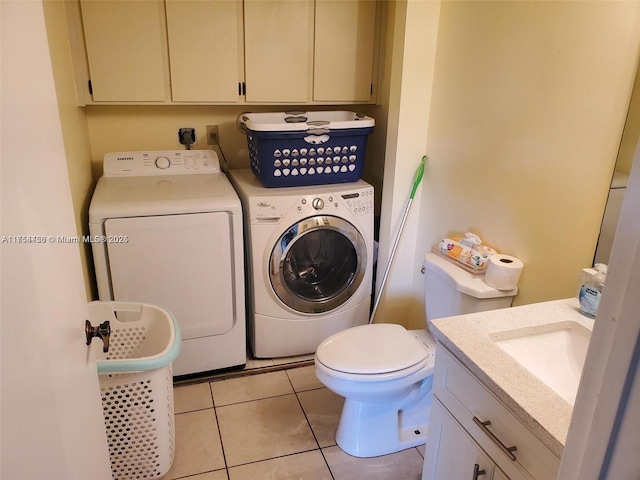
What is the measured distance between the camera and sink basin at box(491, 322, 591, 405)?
1.26m

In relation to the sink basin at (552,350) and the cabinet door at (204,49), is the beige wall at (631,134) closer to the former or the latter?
the sink basin at (552,350)

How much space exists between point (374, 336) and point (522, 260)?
63cm

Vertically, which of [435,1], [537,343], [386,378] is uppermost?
[435,1]

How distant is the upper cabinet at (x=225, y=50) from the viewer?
2170 mm

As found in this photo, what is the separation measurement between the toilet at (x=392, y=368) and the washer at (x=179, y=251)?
64cm

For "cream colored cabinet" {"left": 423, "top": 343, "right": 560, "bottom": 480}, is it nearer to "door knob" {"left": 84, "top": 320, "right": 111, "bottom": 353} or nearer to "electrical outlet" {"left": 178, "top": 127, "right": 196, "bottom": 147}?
"door knob" {"left": 84, "top": 320, "right": 111, "bottom": 353}

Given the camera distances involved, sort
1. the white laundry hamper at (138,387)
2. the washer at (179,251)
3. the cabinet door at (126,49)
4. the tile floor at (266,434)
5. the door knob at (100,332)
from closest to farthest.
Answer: the door knob at (100,332) < the white laundry hamper at (138,387) < the tile floor at (266,434) < the washer at (179,251) < the cabinet door at (126,49)

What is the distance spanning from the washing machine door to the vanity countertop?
108 centimetres

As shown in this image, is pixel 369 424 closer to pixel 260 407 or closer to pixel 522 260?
pixel 260 407

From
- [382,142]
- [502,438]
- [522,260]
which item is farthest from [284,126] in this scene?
[502,438]

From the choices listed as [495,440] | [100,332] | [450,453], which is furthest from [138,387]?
[495,440]

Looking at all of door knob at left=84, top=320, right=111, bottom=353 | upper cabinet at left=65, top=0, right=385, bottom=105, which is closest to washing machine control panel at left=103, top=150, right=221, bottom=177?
upper cabinet at left=65, top=0, right=385, bottom=105

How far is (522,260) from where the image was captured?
1.75 metres

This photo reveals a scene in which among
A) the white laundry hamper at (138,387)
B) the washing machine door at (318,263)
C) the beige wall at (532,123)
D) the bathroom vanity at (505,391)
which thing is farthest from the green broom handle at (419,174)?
the white laundry hamper at (138,387)
